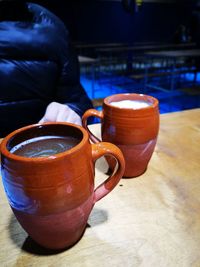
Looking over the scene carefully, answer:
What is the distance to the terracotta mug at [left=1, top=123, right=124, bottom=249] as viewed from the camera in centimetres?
25

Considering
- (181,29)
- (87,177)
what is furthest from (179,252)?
(181,29)

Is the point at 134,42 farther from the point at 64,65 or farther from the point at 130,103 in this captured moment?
the point at 130,103

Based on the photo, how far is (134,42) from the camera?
6336mm

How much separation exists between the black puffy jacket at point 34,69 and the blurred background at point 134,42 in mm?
2707

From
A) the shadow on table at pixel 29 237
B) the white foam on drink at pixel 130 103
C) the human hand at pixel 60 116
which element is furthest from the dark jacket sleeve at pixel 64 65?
the shadow on table at pixel 29 237

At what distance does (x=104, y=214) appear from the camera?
1.24ft

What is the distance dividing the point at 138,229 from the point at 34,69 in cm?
94

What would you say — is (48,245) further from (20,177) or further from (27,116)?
(27,116)

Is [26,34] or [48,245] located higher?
[26,34]

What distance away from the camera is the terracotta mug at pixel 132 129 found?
1.31 feet

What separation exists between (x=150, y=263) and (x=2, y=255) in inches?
7.1

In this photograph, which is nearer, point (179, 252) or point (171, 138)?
point (179, 252)

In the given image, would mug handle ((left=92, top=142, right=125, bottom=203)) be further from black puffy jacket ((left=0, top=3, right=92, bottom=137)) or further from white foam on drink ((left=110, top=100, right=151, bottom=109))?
black puffy jacket ((left=0, top=3, right=92, bottom=137))

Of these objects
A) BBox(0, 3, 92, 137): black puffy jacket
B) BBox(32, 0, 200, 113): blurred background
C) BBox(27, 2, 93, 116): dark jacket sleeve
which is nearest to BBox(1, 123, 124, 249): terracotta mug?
BBox(0, 3, 92, 137): black puffy jacket
